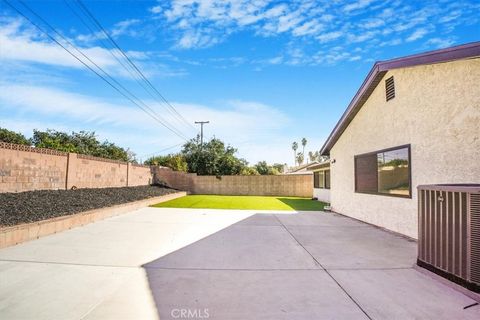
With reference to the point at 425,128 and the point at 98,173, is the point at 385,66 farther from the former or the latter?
the point at 98,173

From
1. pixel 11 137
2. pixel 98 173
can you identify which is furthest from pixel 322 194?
pixel 11 137

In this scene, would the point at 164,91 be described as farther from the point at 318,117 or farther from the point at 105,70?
the point at 318,117

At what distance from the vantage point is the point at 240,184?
27.2 metres

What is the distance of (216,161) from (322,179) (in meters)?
12.3

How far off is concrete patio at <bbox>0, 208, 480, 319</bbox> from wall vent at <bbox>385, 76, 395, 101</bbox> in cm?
401

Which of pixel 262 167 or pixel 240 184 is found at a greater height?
pixel 262 167

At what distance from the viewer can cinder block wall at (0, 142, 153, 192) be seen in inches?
359

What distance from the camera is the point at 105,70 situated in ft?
45.2

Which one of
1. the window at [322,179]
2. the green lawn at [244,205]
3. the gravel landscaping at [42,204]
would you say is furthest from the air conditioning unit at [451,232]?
the window at [322,179]

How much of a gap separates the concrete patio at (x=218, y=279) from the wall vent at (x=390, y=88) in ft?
13.2

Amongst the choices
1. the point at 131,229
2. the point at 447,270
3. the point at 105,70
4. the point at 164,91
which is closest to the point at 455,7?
the point at 447,270

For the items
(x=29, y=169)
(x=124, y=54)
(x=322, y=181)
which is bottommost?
(x=322, y=181)

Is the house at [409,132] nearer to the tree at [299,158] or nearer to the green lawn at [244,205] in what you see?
the green lawn at [244,205]

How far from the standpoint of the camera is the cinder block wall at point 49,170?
9109 millimetres
